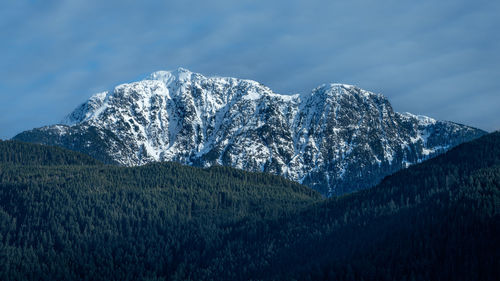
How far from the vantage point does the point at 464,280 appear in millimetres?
199750

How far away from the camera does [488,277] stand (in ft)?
646

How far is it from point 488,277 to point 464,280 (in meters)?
8.44
